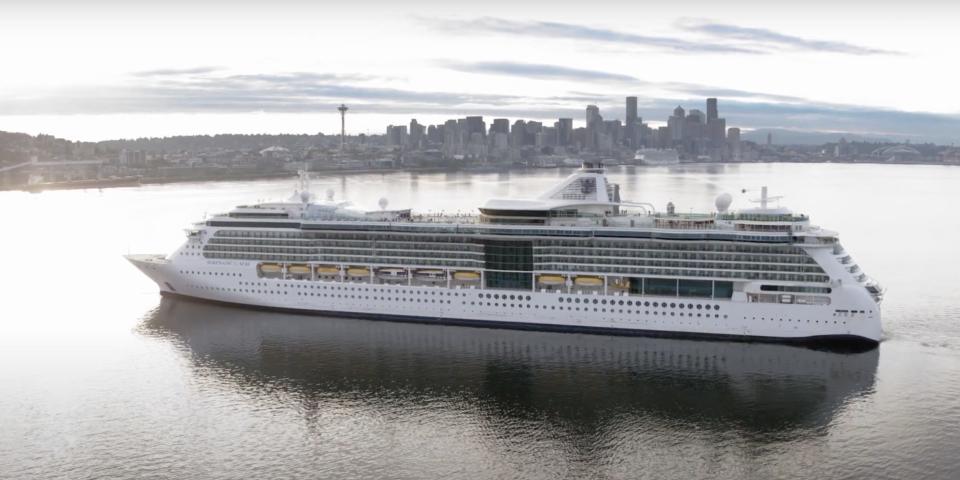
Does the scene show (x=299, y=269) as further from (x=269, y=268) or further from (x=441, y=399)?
(x=441, y=399)

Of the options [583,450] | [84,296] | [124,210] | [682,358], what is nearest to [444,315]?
[682,358]

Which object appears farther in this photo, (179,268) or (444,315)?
(179,268)

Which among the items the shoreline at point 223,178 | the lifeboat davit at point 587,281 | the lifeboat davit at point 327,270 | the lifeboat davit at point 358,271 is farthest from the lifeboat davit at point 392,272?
the shoreline at point 223,178

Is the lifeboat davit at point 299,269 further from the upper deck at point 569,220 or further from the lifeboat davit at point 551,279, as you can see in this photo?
the lifeboat davit at point 551,279

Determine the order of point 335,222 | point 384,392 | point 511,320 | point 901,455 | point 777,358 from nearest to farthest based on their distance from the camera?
point 901,455 < point 384,392 < point 777,358 < point 511,320 < point 335,222

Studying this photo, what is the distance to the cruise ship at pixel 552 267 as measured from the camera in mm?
24031

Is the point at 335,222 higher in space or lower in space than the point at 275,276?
higher

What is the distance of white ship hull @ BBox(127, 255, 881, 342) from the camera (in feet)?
77.7

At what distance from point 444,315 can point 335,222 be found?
5134 millimetres

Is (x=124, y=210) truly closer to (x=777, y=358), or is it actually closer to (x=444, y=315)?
(x=444, y=315)

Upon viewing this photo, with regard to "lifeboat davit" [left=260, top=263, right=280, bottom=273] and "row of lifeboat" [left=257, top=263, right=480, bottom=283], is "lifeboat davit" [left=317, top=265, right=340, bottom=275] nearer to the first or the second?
"row of lifeboat" [left=257, top=263, right=480, bottom=283]

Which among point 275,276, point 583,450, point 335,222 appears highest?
point 335,222

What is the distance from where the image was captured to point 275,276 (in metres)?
28.8

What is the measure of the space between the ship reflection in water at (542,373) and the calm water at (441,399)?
0.23 ft
